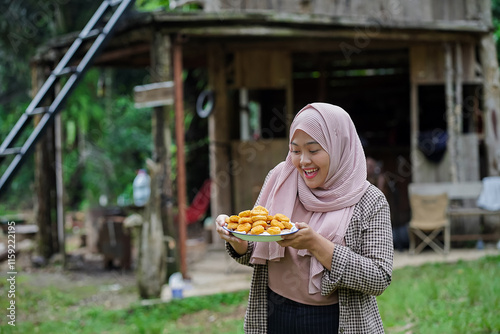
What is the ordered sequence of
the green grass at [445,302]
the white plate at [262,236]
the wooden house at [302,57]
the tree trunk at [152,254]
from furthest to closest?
1. the wooden house at [302,57]
2. the tree trunk at [152,254]
3. the green grass at [445,302]
4. the white plate at [262,236]

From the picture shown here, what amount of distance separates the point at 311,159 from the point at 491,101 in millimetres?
8948

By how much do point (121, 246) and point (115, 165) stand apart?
8659 millimetres

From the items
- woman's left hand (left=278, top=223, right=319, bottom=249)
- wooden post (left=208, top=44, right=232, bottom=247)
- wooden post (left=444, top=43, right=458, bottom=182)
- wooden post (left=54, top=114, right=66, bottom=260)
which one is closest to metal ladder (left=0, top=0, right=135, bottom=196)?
wooden post (left=208, top=44, right=232, bottom=247)

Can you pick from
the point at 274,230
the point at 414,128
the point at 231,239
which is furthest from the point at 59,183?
the point at 274,230

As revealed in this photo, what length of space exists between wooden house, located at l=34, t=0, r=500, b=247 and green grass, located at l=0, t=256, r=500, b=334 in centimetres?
265

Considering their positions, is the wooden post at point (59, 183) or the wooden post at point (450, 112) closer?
the wooden post at point (450, 112)

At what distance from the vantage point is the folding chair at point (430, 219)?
9.52 m

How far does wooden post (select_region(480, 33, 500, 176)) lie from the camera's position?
404 inches

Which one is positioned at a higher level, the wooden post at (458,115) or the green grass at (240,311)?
the wooden post at (458,115)

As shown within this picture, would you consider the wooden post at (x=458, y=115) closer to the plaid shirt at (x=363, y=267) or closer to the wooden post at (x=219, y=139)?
the wooden post at (x=219, y=139)

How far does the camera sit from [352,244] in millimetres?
2461

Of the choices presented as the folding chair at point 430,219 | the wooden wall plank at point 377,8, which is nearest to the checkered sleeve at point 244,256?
the wooden wall plank at point 377,8

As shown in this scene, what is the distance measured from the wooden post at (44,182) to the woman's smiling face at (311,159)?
30.6 feet

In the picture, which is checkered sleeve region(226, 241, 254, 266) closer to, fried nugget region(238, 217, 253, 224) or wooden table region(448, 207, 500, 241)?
fried nugget region(238, 217, 253, 224)
